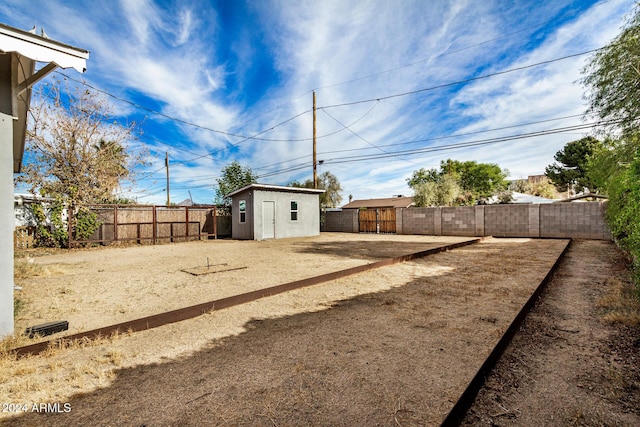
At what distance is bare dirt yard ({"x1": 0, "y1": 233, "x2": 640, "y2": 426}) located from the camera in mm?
1621

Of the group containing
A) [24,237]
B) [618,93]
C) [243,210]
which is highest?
[618,93]

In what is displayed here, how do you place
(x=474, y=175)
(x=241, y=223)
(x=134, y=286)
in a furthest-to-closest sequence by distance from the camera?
1. (x=474, y=175)
2. (x=241, y=223)
3. (x=134, y=286)

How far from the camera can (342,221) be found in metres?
A: 20.3

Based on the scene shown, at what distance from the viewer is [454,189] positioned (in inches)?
796

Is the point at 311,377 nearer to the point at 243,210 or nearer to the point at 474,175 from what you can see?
the point at 243,210

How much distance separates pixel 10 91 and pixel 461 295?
5.95 m

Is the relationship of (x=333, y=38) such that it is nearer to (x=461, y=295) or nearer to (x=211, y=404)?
(x=461, y=295)

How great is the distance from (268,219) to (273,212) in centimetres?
50

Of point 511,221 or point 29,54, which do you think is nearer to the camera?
point 29,54

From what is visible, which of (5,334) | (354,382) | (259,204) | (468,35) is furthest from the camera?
(259,204)

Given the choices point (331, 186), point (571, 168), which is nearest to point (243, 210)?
point (331, 186)

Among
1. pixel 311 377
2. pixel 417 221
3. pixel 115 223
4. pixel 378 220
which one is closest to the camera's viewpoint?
pixel 311 377

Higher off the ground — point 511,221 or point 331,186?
point 331,186

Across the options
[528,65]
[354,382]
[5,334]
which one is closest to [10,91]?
[5,334]
